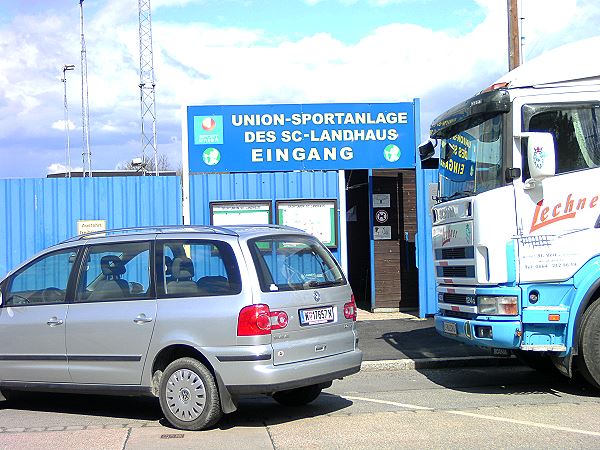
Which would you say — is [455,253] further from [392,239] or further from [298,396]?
[392,239]

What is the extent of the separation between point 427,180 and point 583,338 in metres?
6.30

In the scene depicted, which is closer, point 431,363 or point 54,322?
point 54,322

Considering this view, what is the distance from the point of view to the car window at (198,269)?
22.0 ft

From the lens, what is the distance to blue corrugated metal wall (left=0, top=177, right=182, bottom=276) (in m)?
13.3

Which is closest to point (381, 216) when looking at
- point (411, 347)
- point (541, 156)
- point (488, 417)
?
point (411, 347)

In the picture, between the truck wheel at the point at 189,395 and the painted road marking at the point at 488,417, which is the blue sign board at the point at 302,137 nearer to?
the painted road marking at the point at 488,417

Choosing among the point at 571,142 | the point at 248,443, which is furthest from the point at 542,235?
the point at 248,443

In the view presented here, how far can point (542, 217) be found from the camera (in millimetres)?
7852

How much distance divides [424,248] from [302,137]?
3064 mm

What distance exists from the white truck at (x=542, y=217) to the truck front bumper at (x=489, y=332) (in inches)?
0.4

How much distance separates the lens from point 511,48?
547 inches

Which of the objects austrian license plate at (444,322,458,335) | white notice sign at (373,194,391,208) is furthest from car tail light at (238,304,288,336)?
white notice sign at (373,194,391,208)

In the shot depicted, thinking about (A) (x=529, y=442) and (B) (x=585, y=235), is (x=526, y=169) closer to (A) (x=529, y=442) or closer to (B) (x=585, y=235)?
(B) (x=585, y=235)

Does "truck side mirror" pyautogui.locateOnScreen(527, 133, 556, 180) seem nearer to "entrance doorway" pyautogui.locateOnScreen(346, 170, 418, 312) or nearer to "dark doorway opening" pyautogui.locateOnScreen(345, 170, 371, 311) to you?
"entrance doorway" pyautogui.locateOnScreen(346, 170, 418, 312)
